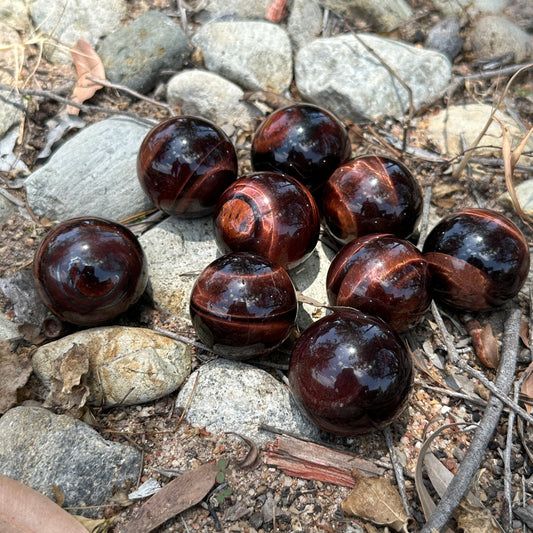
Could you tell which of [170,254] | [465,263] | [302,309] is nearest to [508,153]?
[465,263]

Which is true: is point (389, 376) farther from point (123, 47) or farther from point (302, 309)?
point (123, 47)

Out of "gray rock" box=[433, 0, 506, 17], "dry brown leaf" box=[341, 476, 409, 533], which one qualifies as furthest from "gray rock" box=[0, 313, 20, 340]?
"gray rock" box=[433, 0, 506, 17]

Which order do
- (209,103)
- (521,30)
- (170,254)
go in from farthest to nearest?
(521,30) → (209,103) → (170,254)

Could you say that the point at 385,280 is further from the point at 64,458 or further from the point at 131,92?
the point at 131,92

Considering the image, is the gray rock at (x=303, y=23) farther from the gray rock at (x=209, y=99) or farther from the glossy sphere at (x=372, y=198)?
the glossy sphere at (x=372, y=198)

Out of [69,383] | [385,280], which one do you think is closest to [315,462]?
[385,280]

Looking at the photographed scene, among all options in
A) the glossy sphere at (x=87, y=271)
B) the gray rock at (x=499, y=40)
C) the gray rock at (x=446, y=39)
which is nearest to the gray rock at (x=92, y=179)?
the glossy sphere at (x=87, y=271)
